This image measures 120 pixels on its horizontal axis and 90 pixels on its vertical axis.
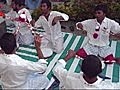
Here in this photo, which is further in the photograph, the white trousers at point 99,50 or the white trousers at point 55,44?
the white trousers at point 55,44

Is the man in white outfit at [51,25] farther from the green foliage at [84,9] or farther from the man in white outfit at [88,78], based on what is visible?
the man in white outfit at [88,78]

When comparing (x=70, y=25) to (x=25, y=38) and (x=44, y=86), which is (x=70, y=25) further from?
(x=44, y=86)

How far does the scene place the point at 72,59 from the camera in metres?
3.95

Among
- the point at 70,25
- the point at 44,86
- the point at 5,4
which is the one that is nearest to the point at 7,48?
the point at 44,86

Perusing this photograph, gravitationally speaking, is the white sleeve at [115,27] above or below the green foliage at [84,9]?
below

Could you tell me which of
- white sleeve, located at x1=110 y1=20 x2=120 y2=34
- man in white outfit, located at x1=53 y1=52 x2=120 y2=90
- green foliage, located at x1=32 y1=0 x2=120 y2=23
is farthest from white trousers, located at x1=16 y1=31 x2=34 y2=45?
man in white outfit, located at x1=53 y1=52 x2=120 y2=90

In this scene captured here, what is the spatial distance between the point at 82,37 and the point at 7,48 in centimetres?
234

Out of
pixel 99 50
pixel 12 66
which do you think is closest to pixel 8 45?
pixel 12 66

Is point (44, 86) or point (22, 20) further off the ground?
point (22, 20)

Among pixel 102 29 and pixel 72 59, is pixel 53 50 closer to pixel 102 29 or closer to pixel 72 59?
pixel 72 59

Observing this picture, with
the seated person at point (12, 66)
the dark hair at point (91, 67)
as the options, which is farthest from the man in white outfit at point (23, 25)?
the dark hair at point (91, 67)

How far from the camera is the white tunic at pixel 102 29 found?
373cm

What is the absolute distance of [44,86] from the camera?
3.02m

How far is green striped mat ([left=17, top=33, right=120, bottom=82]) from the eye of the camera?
12.0ft
